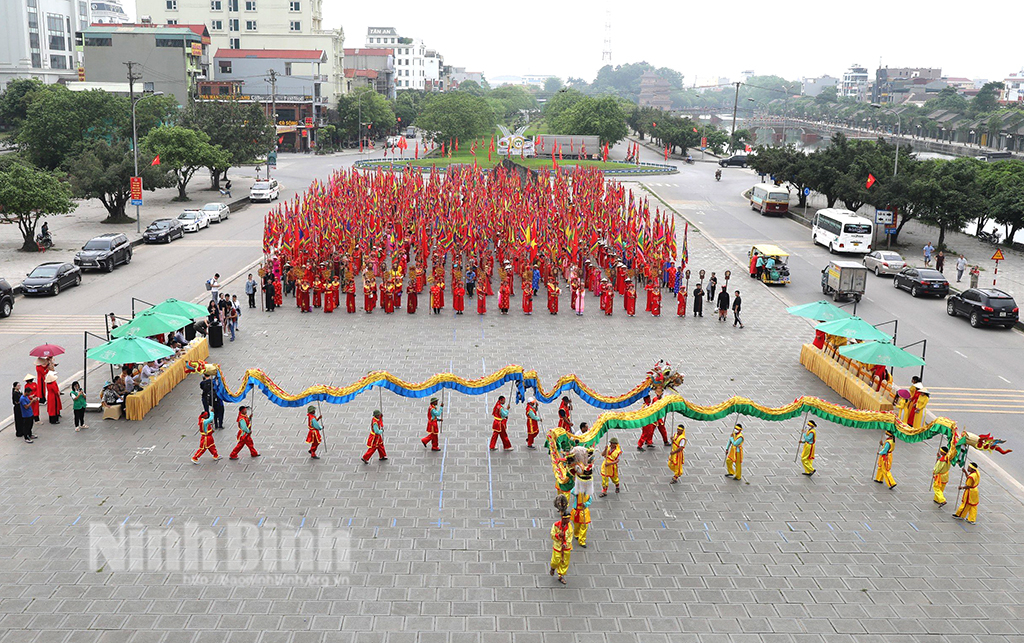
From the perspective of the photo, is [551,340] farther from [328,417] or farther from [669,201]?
[669,201]

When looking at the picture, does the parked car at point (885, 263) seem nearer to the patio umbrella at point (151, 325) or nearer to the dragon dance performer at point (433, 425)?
the dragon dance performer at point (433, 425)

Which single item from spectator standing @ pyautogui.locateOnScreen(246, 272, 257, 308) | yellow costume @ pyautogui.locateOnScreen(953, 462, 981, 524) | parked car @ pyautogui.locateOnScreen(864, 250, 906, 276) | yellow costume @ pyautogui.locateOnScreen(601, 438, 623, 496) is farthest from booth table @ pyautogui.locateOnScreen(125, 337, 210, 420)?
parked car @ pyautogui.locateOnScreen(864, 250, 906, 276)

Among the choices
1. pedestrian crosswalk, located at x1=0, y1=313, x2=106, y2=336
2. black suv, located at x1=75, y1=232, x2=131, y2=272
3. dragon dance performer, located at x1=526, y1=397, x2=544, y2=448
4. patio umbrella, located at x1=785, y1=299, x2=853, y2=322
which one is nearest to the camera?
dragon dance performer, located at x1=526, y1=397, x2=544, y2=448

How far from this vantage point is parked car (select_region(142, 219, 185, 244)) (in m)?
35.2

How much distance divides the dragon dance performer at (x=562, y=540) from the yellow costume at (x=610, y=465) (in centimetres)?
244

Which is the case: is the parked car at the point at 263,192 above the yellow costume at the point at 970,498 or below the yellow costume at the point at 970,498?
above

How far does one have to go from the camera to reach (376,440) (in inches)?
539

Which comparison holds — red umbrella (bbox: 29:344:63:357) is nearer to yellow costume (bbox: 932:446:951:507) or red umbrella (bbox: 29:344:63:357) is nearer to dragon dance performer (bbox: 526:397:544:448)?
dragon dance performer (bbox: 526:397:544:448)

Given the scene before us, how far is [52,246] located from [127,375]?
2043cm

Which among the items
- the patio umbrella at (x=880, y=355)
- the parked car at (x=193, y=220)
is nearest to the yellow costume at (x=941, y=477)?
the patio umbrella at (x=880, y=355)

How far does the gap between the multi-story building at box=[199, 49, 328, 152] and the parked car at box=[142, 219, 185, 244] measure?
54.8m

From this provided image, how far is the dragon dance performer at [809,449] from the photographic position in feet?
44.2

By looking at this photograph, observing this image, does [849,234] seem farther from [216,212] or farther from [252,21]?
[252,21]

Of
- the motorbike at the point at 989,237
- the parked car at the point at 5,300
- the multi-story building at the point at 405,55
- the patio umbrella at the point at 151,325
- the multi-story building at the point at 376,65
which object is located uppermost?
the multi-story building at the point at 405,55
